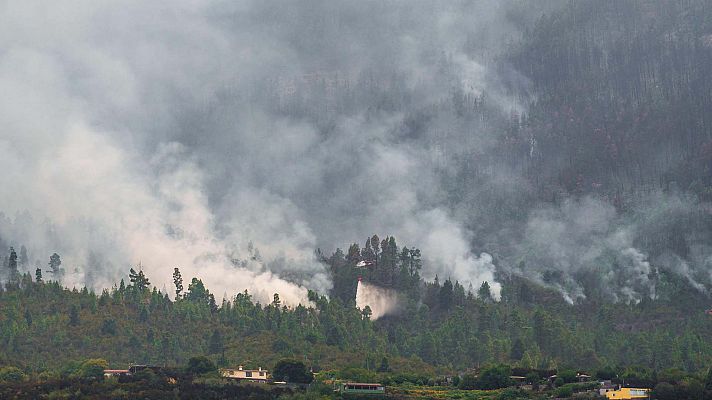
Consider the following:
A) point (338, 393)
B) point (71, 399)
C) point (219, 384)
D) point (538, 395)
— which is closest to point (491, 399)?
point (538, 395)

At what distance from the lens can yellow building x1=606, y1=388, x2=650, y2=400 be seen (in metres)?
190

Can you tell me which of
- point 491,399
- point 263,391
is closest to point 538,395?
point 491,399

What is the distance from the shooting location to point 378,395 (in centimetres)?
19700

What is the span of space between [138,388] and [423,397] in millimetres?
37486

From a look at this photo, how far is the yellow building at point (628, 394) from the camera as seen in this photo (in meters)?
190

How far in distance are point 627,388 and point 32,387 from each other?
257 ft

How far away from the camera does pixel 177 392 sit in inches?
7544

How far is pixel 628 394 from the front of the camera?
191125 millimetres

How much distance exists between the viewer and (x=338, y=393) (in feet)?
647

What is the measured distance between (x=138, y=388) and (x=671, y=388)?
69.2m

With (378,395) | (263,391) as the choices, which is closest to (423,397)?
(378,395)

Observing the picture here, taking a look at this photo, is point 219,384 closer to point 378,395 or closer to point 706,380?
point 378,395

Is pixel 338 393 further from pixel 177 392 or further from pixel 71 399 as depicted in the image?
pixel 71 399

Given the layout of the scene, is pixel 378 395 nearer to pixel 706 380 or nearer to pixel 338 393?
pixel 338 393
